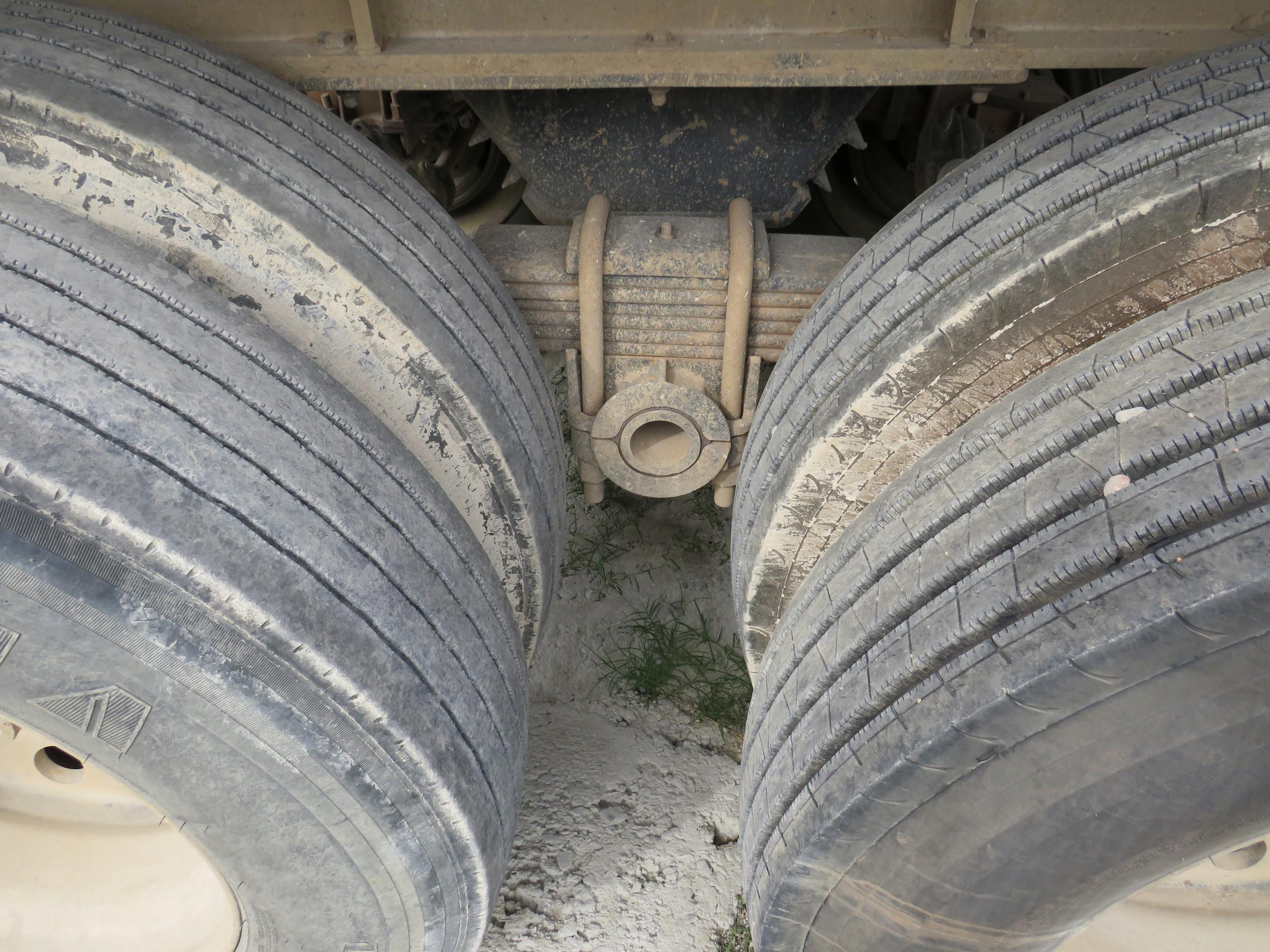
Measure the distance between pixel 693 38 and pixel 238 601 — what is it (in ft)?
3.71

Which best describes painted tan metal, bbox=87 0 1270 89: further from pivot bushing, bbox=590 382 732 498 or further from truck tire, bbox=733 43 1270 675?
pivot bushing, bbox=590 382 732 498

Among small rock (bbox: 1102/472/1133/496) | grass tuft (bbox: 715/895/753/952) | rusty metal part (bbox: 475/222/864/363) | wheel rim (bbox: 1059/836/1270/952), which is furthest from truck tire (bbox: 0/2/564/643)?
wheel rim (bbox: 1059/836/1270/952)

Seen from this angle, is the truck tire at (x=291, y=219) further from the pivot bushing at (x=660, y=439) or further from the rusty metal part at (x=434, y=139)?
the rusty metal part at (x=434, y=139)

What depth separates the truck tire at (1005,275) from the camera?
1.19 m

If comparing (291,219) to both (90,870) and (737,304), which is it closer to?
(737,304)

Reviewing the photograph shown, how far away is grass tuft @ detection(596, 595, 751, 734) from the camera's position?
226 cm

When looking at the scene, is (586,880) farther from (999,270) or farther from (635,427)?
(999,270)

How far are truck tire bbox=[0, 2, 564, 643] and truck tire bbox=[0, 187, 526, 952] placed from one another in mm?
84

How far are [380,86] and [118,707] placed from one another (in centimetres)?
110

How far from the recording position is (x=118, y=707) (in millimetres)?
1074

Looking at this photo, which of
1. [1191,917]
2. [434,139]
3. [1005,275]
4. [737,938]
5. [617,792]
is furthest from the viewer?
[434,139]

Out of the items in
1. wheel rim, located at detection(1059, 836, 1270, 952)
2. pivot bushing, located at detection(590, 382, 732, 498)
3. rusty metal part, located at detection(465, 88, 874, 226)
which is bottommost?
wheel rim, located at detection(1059, 836, 1270, 952)

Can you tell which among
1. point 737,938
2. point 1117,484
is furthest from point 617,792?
point 1117,484

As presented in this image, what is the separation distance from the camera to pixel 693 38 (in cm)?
153
